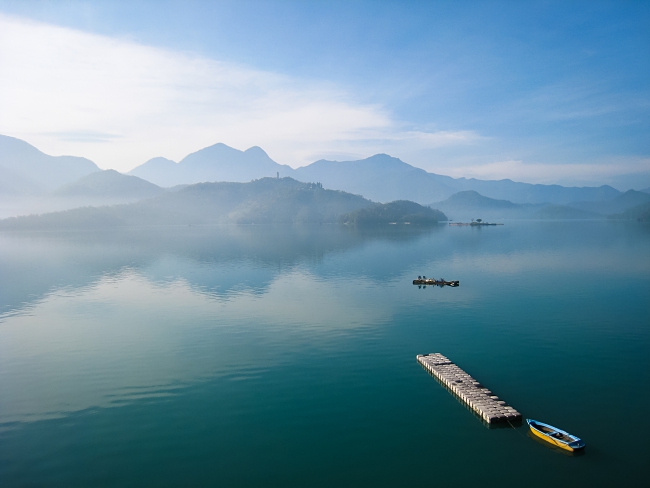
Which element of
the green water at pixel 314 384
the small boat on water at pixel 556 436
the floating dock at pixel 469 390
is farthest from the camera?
the floating dock at pixel 469 390

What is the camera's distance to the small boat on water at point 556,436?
27.9 meters

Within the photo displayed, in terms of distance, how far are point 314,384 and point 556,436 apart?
20.1m

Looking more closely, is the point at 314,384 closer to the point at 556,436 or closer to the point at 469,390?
the point at 469,390

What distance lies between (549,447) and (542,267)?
93.8 meters

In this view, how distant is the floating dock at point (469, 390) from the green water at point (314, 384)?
33.2 inches

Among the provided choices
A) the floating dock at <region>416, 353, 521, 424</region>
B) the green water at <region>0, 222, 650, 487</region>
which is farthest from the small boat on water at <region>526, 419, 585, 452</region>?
the floating dock at <region>416, 353, 521, 424</region>

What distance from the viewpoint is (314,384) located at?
3866 cm

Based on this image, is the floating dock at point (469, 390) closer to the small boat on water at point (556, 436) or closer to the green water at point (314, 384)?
the green water at point (314, 384)

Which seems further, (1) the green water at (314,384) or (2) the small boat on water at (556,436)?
(2) the small boat on water at (556,436)

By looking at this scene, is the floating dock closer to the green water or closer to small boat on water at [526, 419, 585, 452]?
the green water

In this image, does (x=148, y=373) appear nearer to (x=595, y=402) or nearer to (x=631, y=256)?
(x=595, y=402)

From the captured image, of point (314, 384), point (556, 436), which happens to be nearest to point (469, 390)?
point (556, 436)

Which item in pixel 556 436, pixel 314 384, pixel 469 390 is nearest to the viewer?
A: pixel 556 436

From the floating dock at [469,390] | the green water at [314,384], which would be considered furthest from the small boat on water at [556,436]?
the floating dock at [469,390]
